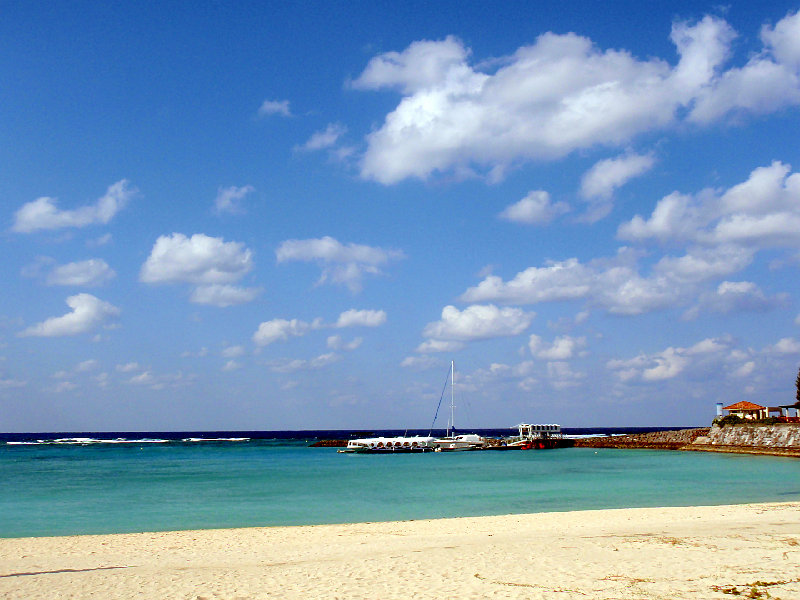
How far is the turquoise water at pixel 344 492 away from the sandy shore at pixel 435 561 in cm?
520

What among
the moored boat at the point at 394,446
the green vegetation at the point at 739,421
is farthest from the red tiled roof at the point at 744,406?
the moored boat at the point at 394,446

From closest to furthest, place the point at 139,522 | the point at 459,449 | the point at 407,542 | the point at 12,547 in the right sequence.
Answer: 1. the point at 407,542
2. the point at 12,547
3. the point at 139,522
4. the point at 459,449

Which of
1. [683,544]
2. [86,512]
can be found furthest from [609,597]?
[86,512]

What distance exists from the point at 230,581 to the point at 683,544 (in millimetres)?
11444

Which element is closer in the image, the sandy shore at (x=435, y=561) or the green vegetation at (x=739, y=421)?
the sandy shore at (x=435, y=561)

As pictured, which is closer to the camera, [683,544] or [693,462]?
[683,544]

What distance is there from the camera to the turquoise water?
2822 cm

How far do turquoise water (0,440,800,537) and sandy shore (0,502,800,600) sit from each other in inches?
205

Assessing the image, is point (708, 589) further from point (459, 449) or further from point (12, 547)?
point (459, 449)

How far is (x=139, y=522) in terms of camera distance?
88.7ft

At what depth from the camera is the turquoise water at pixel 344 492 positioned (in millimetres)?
28219

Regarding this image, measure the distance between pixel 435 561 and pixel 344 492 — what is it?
23545 mm

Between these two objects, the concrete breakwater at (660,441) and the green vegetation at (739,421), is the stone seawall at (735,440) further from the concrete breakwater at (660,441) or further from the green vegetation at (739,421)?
the green vegetation at (739,421)

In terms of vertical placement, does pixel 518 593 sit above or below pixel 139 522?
above
